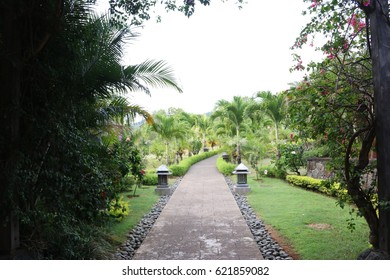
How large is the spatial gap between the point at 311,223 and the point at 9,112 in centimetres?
554

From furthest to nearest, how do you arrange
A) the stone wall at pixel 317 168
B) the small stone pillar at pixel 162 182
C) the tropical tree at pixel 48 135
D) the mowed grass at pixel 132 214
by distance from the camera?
the stone wall at pixel 317 168 < the small stone pillar at pixel 162 182 < the mowed grass at pixel 132 214 < the tropical tree at pixel 48 135

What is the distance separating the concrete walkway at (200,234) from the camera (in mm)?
4695

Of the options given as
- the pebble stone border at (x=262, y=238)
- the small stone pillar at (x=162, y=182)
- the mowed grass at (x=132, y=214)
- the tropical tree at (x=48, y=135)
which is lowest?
the pebble stone border at (x=262, y=238)

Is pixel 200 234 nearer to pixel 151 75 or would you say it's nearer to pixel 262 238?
pixel 262 238

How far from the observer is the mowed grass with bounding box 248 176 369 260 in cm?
468

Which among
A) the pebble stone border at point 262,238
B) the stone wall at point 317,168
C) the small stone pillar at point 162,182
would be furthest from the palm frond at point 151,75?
the stone wall at point 317,168

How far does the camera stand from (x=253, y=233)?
577cm

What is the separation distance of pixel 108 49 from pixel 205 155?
2720 centimetres

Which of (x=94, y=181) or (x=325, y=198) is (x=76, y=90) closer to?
(x=94, y=181)

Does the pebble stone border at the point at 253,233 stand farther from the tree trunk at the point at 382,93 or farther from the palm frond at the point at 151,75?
the palm frond at the point at 151,75

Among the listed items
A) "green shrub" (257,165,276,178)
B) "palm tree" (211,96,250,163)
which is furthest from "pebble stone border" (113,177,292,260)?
"palm tree" (211,96,250,163)

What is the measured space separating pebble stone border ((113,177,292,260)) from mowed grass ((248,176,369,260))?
0.74 feet

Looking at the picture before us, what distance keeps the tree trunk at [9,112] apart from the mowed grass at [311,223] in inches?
147

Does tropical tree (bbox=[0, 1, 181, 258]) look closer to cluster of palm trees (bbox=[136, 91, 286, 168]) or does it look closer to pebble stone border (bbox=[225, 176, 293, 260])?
pebble stone border (bbox=[225, 176, 293, 260])
